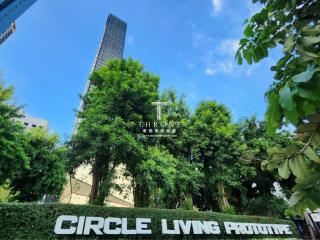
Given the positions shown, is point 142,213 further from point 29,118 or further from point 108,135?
point 29,118

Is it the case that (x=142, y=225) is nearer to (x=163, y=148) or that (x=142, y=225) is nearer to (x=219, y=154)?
(x=163, y=148)

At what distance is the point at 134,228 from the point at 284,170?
877cm

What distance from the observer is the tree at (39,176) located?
44.1ft

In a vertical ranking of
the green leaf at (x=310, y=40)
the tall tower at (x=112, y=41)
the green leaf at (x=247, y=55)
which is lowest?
the green leaf at (x=310, y=40)

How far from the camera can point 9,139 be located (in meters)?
9.80

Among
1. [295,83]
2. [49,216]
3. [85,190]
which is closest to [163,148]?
[49,216]

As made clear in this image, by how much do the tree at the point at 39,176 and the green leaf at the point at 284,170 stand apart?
44.0 feet

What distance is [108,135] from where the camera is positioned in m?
10.3

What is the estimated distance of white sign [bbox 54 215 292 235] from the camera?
315 inches

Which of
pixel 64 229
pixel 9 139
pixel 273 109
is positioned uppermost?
pixel 9 139

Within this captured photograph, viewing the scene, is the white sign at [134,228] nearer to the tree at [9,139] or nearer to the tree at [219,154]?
the tree at [219,154]

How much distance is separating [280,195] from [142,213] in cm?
1424

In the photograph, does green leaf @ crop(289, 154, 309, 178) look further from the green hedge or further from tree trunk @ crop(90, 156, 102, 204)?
tree trunk @ crop(90, 156, 102, 204)

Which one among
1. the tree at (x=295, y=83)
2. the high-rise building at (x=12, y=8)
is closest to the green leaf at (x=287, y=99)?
the tree at (x=295, y=83)
